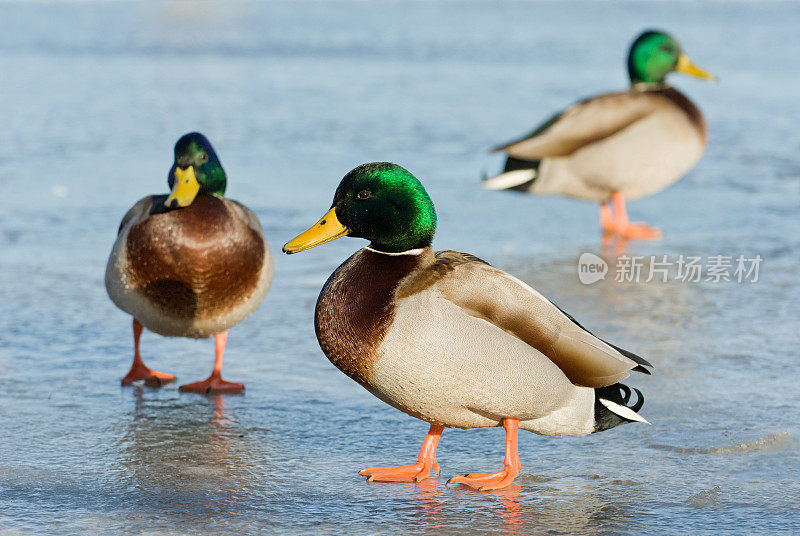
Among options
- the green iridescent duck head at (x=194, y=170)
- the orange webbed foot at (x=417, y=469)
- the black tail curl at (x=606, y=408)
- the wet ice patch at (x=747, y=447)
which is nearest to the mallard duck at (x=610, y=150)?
the green iridescent duck head at (x=194, y=170)

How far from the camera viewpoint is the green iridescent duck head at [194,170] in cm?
414

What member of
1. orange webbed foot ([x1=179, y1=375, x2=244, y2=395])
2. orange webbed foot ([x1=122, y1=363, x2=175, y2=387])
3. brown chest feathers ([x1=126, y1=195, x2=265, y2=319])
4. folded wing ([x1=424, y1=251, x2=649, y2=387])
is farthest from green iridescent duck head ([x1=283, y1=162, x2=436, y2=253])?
orange webbed foot ([x1=122, y1=363, x2=175, y2=387])

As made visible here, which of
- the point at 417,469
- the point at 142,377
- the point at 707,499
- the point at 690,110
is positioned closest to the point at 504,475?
the point at 417,469

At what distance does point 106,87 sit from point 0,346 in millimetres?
7572

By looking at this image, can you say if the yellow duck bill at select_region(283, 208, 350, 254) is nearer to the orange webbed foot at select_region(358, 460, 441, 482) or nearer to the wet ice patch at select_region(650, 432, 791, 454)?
the orange webbed foot at select_region(358, 460, 441, 482)

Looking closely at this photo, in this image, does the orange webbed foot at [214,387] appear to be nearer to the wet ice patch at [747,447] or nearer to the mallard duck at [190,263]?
the mallard duck at [190,263]

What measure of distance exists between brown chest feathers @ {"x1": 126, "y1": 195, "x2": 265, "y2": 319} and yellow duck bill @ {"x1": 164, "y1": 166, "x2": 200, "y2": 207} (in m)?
0.05

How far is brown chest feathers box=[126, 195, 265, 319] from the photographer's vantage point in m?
4.06

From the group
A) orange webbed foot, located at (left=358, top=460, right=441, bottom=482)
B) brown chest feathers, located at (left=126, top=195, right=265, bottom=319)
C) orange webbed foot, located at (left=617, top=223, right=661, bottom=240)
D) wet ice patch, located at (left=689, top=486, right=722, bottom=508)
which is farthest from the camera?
orange webbed foot, located at (left=617, top=223, right=661, bottom=240)

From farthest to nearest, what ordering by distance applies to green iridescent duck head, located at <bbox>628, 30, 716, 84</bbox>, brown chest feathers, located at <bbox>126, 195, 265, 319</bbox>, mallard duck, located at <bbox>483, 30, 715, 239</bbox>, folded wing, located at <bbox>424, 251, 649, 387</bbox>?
green iridescent duck head, located at <bbox>628, 30, 716, 84</bbox> → mallard duck, located at <bbox>483, 30, 715, 239</bbox> → brown chest feathers, located at <bbox>126, 195, 265, 319</bbox> → folded wing, located at <bbox>424, 251, 649, 387</bbox>

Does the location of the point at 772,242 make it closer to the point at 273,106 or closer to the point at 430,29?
the point at 273,106

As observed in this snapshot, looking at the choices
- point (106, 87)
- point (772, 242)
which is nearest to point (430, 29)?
point (106, 87)

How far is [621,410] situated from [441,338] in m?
0.61

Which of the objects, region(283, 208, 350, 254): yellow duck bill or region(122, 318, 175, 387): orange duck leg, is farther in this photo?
region(122, 318, 175, 387): orange duck leg
